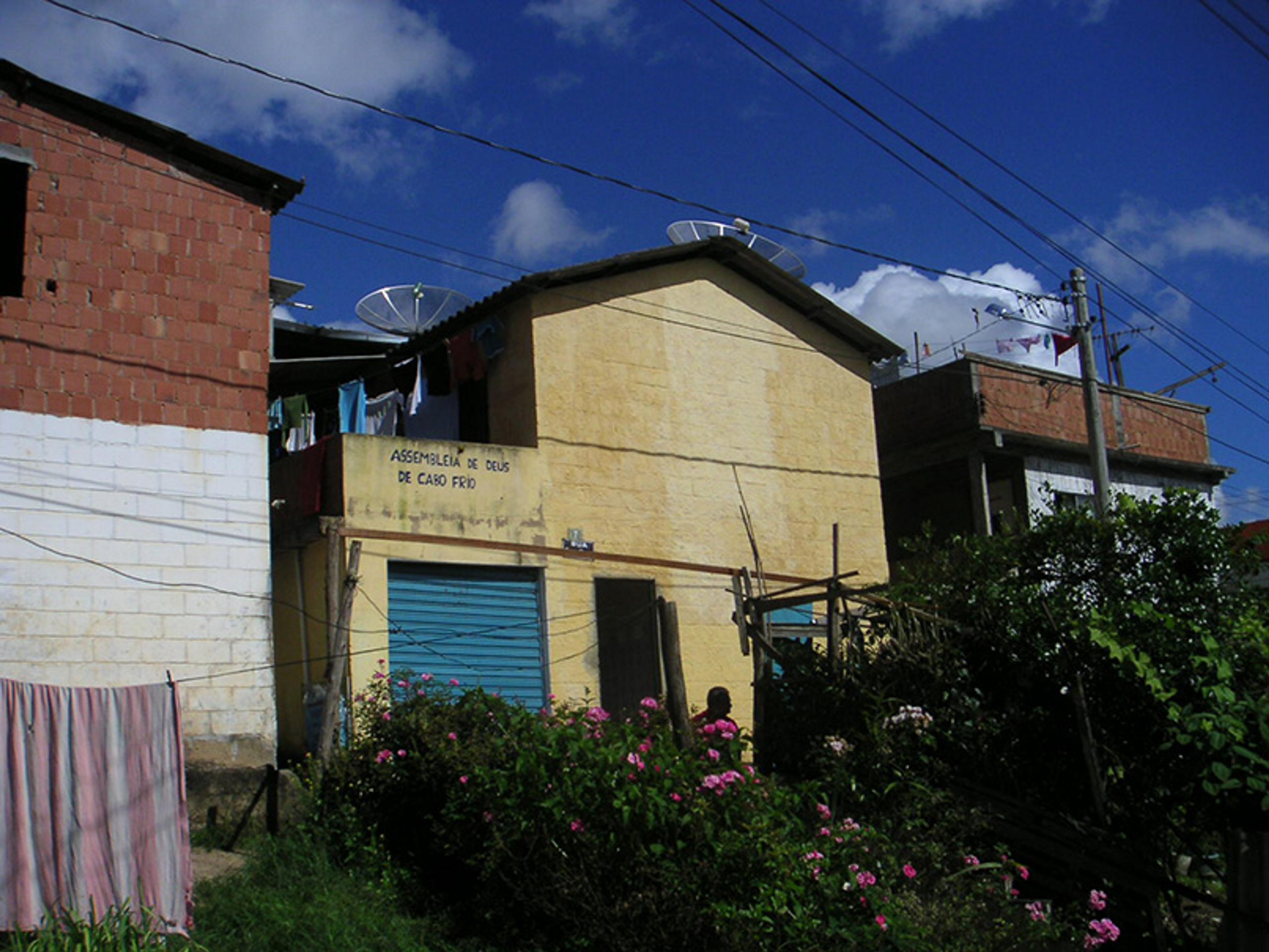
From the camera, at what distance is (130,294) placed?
12500mm

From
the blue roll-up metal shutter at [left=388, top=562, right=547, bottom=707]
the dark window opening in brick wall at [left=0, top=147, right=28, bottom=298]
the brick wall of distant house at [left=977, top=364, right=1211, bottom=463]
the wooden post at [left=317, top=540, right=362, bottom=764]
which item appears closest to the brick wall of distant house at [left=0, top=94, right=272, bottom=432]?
the dark window opening in brick wall at [left=0, top=147, right=28, bottom=298]

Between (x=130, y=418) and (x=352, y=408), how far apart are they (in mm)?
4387

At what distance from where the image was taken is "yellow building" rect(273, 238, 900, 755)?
47.1ft

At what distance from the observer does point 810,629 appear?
16.7 metres

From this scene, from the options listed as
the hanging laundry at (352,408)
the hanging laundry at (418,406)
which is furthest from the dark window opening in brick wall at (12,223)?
the hanging laundry at (418,406)

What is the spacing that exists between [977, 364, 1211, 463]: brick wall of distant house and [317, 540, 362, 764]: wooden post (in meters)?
11.7

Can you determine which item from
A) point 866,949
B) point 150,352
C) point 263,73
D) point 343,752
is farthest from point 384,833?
point 263,73

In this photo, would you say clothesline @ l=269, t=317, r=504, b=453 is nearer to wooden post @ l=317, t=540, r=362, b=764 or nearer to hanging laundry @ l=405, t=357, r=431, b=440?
hanging laundry @ l=405, t=357, r=431, b=440

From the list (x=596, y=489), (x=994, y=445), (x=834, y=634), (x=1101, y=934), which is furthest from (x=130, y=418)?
(x=994, y=445)

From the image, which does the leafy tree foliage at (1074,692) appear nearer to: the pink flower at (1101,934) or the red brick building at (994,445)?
the pink flower at (1101,934)

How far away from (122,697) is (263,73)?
5.49 meters

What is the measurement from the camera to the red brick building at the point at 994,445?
811 inches

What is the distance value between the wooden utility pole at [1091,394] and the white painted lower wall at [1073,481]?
107 inches

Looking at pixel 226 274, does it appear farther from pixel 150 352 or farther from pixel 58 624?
pixel 58 624
